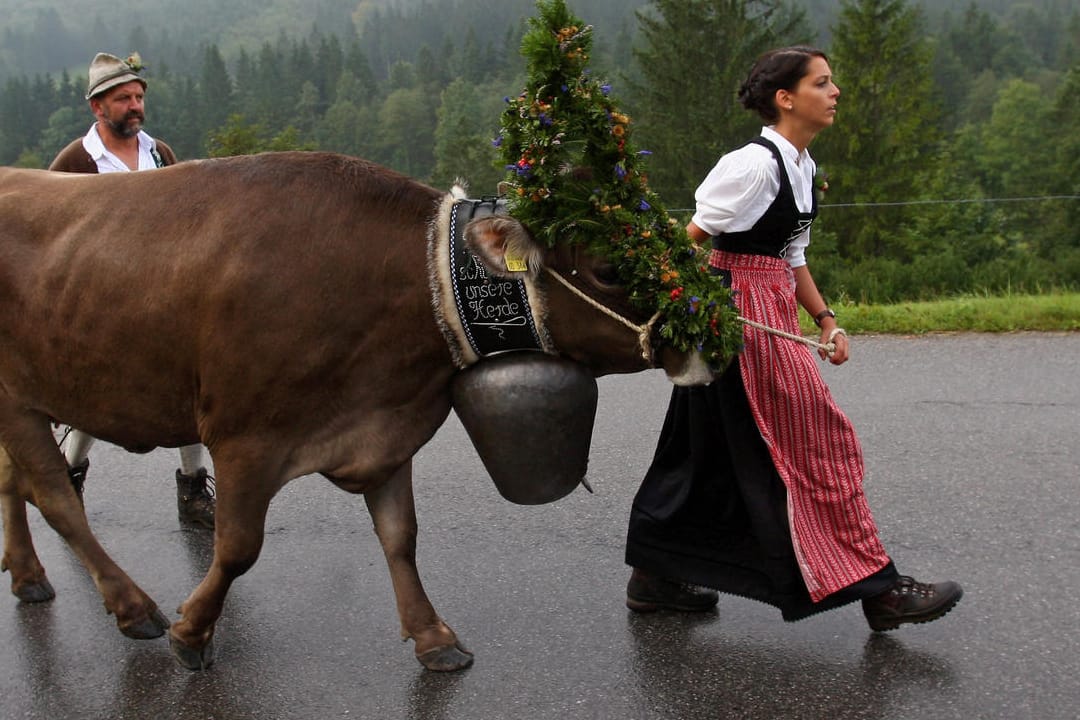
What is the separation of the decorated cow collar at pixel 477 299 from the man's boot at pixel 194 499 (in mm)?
2082

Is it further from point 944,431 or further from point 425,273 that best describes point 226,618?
point 944,431

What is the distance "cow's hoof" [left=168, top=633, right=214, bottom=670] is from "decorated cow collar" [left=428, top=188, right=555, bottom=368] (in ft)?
4.21

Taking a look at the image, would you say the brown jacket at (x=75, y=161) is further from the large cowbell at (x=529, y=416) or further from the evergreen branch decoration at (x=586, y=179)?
the evergreen branch decoration at (x=586, y=179)

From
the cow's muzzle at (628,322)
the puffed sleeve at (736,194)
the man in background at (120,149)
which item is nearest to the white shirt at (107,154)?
the man in background at (120,149)

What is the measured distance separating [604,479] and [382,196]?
7.30 feet

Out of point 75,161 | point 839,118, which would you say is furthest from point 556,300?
point 839,118

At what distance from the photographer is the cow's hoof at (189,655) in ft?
11.5

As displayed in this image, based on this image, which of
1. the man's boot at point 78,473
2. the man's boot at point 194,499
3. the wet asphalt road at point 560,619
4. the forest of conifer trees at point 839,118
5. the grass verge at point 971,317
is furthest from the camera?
the forest of conifer trees at point 839,118

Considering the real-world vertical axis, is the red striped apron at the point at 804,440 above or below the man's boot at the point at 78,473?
above

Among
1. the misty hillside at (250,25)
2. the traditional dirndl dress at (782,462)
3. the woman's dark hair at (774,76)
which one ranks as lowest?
the misty hillside at (250,25)

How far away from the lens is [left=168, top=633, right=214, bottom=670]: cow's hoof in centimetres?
350

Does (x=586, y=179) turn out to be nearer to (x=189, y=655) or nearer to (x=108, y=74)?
(x=189, y=655)

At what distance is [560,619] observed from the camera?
147 inches

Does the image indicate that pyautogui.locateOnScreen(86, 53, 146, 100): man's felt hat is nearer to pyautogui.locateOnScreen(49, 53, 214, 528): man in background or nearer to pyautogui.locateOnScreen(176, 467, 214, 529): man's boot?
pyautogui.locateOnScreen(49, 53, 214, 528): man in background
